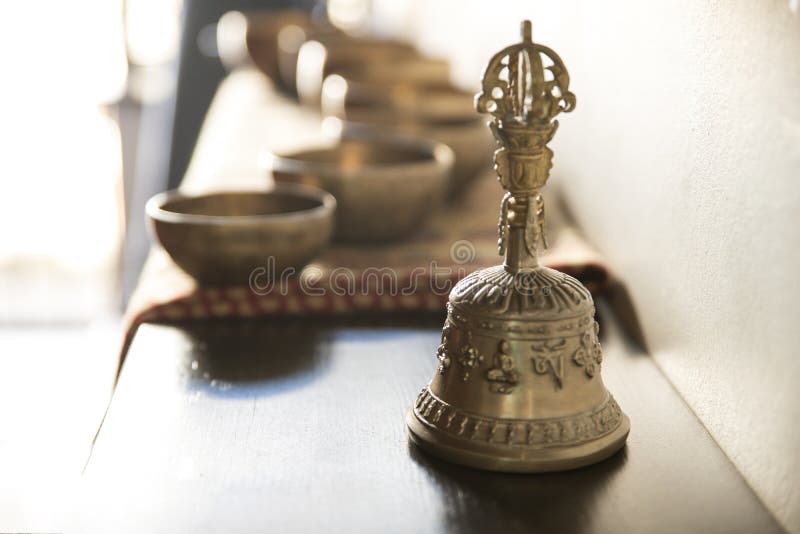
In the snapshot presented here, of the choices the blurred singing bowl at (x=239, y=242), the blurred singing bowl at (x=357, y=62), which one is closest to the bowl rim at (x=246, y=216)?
the blurred singing bowl at (x=239, y=242)

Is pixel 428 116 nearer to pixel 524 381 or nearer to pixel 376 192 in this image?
pixel 376 192

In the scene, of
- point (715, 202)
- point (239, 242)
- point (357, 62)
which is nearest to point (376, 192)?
point (239, 242)

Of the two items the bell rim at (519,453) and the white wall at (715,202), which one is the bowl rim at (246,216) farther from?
the bell rim at (519,453)

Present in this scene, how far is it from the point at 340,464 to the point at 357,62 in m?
1.80

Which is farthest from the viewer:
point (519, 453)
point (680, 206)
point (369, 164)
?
point (369, 164)

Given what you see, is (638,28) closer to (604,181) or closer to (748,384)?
(604,181)

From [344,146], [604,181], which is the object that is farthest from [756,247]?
[344,146]

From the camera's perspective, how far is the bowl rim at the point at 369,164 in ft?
5.00

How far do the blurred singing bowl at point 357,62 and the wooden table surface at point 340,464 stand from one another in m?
1.29

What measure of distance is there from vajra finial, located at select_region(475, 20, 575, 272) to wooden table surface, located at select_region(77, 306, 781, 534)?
0.59ft

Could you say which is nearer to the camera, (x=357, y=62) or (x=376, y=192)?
(x=376, y=192)

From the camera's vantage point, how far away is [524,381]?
2.59ft

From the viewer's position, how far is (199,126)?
4418mm

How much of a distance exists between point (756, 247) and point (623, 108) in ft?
1.51
